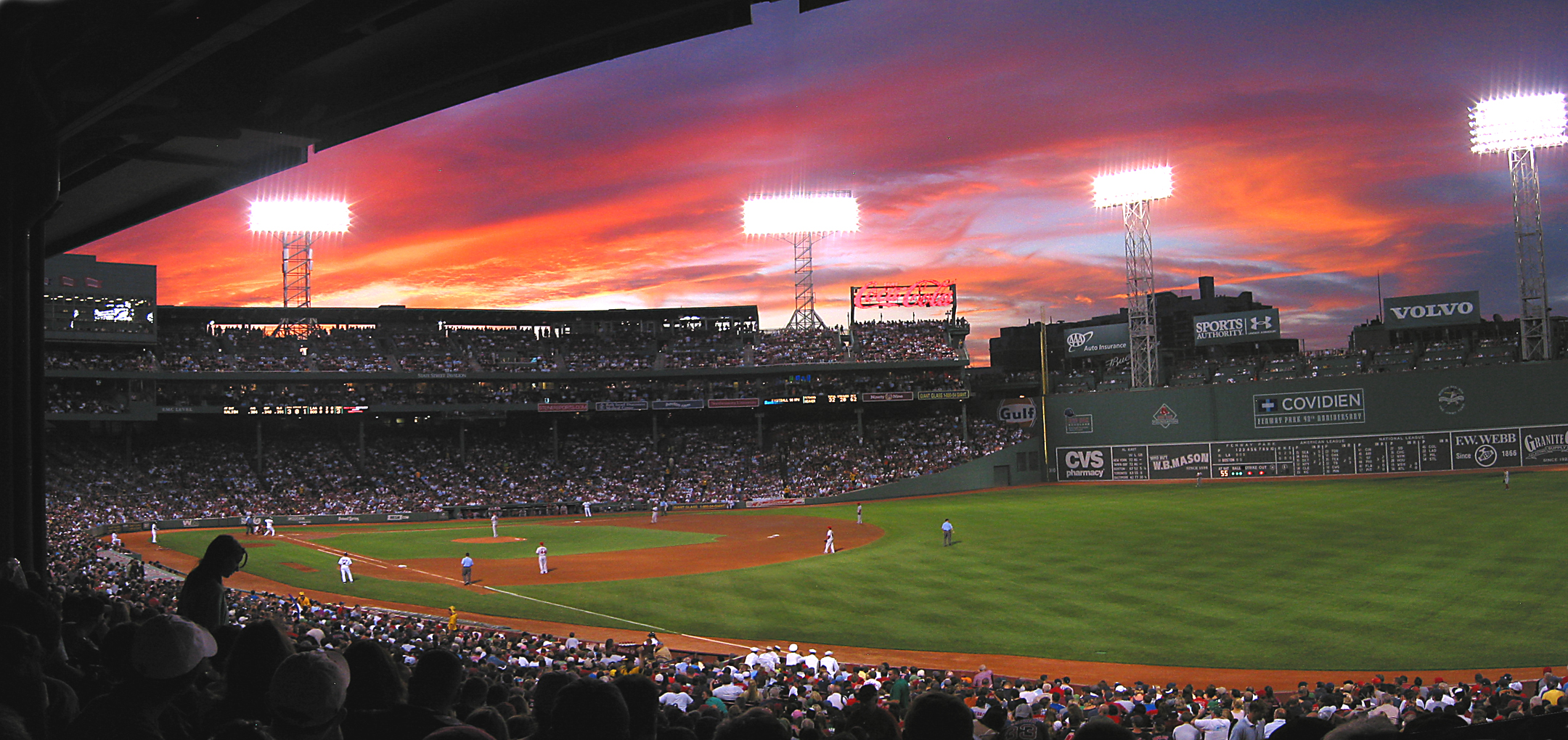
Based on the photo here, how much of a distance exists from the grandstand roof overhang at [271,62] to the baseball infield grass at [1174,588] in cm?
1608

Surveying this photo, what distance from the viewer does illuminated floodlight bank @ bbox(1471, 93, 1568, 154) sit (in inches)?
2009

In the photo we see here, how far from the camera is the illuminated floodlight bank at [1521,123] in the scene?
5103 centimetres

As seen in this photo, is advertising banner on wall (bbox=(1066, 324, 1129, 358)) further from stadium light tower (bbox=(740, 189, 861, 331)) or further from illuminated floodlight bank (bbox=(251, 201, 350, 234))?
illuminated floodlight bank (bbox=(251, 201, 350, 234))

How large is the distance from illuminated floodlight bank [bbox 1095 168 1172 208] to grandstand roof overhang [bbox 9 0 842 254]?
194 feet

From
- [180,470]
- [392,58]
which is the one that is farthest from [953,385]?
[392,58]

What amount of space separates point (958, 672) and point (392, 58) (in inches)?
594

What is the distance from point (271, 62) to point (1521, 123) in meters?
61.9

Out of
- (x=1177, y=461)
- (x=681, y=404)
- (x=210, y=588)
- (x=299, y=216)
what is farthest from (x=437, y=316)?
(x=210, y=588)

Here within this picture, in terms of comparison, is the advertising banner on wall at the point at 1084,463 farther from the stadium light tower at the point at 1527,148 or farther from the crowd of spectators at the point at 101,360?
the crowd of spectators at the point at 101,360

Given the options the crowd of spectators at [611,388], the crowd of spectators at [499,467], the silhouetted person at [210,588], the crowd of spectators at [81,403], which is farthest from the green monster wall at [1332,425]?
the crowd of spectators at [81,403]

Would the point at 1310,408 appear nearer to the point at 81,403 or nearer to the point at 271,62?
the point at 271,62

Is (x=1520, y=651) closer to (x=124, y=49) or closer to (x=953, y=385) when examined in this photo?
(x=124, y=49)

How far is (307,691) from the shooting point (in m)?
3.10

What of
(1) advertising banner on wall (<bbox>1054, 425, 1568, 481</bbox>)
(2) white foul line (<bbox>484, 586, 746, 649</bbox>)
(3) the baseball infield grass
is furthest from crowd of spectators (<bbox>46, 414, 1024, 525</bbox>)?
(2) white foul line (<bbox>484, 586, 746, 649</bbox>)
